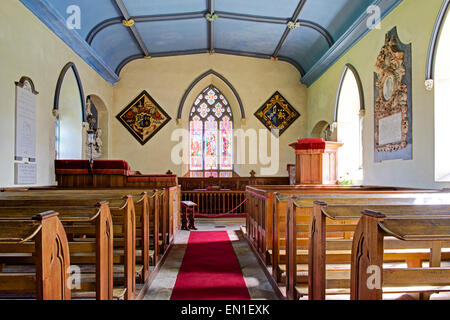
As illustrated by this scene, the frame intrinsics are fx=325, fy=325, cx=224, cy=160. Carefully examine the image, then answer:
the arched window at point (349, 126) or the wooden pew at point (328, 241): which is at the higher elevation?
the arched window at point (349, 126)

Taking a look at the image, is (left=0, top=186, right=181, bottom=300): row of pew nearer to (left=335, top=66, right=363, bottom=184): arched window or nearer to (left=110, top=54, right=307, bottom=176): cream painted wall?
(left=335, top=66, right=363, bottom=184): arched window

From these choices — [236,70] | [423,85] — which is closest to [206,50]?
[236,70]

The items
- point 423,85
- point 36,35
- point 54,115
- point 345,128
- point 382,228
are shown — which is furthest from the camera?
point 345,128

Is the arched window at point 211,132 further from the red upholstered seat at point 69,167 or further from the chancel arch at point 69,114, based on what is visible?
the red upholstered seat at point 69,167

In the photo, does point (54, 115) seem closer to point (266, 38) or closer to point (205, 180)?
point (205, 180)

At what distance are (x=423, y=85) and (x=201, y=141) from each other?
24.6 feet

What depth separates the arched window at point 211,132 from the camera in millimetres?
11287

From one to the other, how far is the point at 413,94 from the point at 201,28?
5.84m

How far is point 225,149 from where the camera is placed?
11.3 m

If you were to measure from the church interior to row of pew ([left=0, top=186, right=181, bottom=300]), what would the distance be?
0.01m

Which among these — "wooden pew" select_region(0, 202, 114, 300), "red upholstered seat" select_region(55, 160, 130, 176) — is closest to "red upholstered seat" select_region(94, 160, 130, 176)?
"red upholstered seat" select_region(55, 160, 130, 176)

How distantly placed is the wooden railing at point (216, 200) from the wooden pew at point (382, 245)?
289 inches

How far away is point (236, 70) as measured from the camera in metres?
10.8

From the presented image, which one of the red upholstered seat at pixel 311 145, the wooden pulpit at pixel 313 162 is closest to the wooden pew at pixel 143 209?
the wooden pulpit at pixel 313 162
